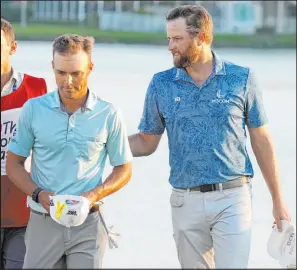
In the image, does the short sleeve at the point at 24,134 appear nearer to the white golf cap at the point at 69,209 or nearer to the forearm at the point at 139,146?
the white golf cap at the point at 69,209

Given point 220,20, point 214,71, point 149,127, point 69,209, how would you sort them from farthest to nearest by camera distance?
point 220,20 < point 149,127 < point 214,71 < point 69,209

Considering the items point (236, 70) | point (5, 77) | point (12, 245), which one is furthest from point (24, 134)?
point (236, 70)

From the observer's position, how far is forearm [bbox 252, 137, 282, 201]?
4781mm

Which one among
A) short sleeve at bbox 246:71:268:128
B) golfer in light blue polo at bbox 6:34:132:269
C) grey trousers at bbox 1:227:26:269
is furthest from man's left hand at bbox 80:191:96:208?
short sleeve at bbox 246:71:268:128

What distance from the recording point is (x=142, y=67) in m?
25.2

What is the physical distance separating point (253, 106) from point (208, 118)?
0.24 meters

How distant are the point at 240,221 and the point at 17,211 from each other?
0.98 metres

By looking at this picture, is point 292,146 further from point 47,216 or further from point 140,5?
point 140,5

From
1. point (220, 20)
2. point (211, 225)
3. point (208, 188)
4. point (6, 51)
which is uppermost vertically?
point (220, 20)

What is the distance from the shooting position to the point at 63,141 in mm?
4078

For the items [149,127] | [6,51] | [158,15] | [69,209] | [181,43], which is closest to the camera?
[69,209]

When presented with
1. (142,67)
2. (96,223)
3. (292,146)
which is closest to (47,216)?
(96,223)

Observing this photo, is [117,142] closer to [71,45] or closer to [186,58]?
[71,45]

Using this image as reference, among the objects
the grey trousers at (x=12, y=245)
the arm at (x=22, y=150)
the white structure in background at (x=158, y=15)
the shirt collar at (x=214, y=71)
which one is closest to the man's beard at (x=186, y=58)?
the shirt collar at (x=214, y=71)
